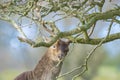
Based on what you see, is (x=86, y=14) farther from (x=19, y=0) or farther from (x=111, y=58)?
(x=111, y=58)

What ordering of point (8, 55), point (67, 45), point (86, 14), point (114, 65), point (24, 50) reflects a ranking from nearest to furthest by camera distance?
point (86, 14)
point (67, 45)
point (114, 65)
point (24, 50)
point (8, 55)

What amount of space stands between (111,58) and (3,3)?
9372mm

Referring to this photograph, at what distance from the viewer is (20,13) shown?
5688mm

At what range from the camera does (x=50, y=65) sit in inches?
263

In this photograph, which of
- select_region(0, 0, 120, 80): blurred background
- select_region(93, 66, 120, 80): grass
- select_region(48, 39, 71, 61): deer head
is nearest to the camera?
select_region(48, 39, 71, 61): deer head

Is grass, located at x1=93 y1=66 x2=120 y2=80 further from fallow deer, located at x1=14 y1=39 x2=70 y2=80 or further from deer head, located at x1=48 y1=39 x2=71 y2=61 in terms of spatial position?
deer head, located at x1=48 y1=39 x2=71 y2=61

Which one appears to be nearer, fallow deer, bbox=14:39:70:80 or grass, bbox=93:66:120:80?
fallow deer, bbox=14:39:70:80

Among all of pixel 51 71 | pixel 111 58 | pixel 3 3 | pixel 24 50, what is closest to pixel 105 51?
pixel 111 58

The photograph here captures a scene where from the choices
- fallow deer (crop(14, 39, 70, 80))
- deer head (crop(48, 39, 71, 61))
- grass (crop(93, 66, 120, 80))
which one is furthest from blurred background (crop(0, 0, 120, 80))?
deer head (crop(48, 39, 71, 61))

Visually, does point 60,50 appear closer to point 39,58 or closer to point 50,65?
point 50,65

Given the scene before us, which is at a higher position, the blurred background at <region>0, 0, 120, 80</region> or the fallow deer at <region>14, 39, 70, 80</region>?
the fallow deer at <region>14, 39, 70, 80</region>

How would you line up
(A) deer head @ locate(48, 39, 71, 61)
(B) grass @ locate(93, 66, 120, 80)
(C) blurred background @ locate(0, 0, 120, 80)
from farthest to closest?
(B) grass @ locate(93, 66, 120, 80) → (C) blurred background @ locate(0, 0, 120, 80) → (A) deer head @ locate(48, 39, 71, 61)

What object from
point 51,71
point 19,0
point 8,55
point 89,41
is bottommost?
point 8,55

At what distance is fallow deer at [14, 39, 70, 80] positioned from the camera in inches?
255
